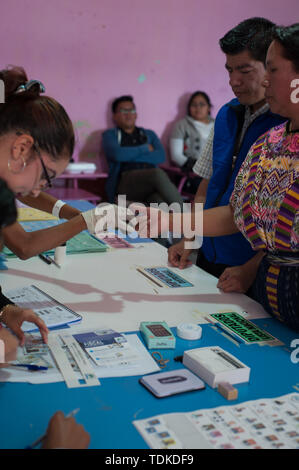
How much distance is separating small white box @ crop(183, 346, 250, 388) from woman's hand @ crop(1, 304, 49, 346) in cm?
36

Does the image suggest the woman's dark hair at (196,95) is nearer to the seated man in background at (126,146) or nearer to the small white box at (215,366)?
the seated man in background at (126,146)

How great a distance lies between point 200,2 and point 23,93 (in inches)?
191

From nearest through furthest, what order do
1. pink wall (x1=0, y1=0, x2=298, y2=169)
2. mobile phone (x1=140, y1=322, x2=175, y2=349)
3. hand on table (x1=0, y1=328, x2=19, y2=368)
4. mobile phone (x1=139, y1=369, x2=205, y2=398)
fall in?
mobile phone (x1=139, y1=369, x2=205, y2=398), hand on table (x1=0, y1=328, x2=19, y2=368), mobile phone (x1=140, y1=322, x2=175, y2=349), pink wall (x1=0, y1=0, x2=298, y2=169)

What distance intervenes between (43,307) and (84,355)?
310mm

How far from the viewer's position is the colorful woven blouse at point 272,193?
1.21 metres

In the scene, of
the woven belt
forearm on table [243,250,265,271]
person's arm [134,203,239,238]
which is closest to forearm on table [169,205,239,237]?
person's arm [134,203,239,238]

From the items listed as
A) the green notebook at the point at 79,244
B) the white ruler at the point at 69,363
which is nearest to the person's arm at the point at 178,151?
the green notebook at the point at 79,244

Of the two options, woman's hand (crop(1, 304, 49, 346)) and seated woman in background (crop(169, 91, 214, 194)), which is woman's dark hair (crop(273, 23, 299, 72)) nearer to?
woman's hand (crop(1, 304, 49, 346))

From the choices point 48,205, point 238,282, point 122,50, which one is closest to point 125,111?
point 122,50

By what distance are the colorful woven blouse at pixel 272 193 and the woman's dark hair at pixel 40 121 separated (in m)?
0.53

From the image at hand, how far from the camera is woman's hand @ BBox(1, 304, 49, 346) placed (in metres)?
1.17

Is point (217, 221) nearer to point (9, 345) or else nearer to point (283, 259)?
point (283, 259)

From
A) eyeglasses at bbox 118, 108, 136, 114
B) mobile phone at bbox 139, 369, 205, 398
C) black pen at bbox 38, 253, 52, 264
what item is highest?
eyeglasses at bbox 118, 108, 136, 114

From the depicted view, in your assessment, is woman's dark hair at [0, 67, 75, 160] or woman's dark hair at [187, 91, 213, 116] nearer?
woman's dark hair at [0, 67, 75, 160]
